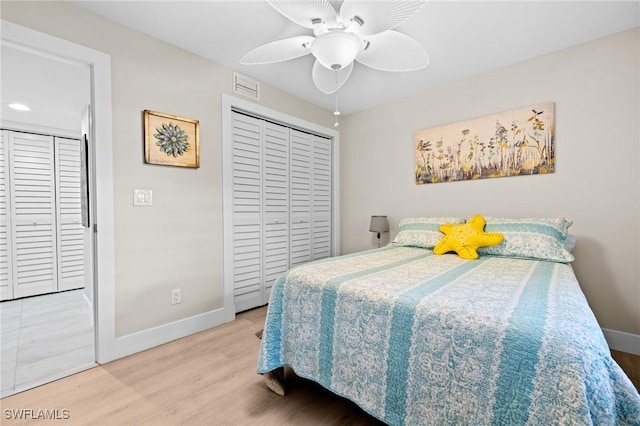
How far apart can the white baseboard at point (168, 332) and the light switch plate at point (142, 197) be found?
954 millimetres

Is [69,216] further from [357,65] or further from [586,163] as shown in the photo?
[586,163]

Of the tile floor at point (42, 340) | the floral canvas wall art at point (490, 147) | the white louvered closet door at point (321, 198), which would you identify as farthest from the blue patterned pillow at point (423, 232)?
the tile floor at point (42, 340)

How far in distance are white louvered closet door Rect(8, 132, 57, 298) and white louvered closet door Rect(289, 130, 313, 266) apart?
3.13m

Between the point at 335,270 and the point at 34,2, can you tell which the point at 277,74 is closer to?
the point at 34,2

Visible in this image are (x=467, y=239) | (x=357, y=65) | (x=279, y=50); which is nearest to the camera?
(x=279, y=50)

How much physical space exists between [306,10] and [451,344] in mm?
1589

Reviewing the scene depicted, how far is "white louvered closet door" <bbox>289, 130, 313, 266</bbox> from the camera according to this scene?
132 inches

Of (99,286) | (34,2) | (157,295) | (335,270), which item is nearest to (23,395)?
(99,286)

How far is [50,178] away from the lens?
3.63m

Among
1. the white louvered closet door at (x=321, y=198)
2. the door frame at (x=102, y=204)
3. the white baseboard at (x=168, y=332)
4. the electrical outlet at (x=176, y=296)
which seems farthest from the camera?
the white louvered closet door at (x=321, y=198)

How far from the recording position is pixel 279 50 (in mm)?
1727

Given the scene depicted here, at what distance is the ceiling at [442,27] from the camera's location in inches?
72.2

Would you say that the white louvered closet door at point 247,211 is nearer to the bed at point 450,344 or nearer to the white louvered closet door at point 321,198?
the white louvered closet door at point 321,198

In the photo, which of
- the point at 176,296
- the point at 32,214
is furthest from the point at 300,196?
the point at 32,214
